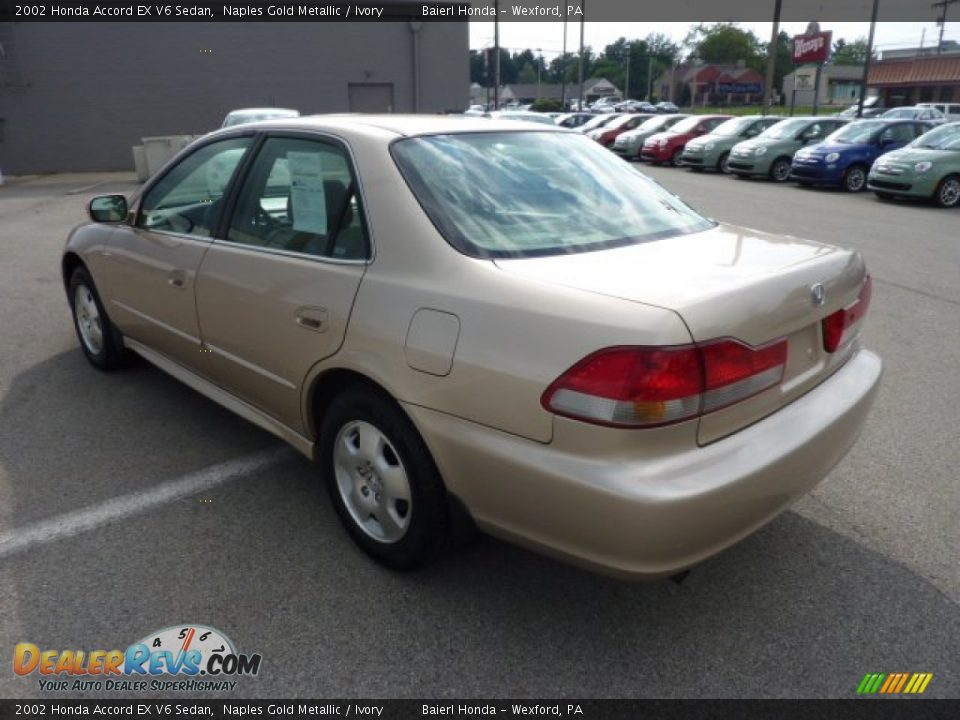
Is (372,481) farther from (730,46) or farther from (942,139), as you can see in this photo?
(730,46)

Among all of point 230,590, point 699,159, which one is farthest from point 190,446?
point 699,159

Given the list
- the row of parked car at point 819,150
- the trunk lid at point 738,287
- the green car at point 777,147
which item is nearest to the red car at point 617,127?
the row of parked car at point 819,150

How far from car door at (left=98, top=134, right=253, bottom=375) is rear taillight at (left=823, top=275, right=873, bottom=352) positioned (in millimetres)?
2566

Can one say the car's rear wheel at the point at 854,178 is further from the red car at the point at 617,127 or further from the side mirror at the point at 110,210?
the side mirror at the point at 110,210

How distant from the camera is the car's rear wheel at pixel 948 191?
1375 cm

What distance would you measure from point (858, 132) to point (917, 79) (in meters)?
47.0

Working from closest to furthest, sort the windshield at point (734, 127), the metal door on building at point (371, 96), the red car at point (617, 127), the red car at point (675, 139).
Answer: the windshield at point (734, 127) → the red car at point (675, 139) → the metal door on building at point (371, 96) → the red car at point (617, 127)

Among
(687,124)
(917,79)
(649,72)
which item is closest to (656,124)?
(687,124)

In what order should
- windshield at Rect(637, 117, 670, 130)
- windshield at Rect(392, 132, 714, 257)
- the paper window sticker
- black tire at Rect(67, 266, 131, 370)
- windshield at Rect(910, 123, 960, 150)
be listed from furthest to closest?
1. windshield at Rect(637, 117, 670, 130)
2. windshield at Rect(910, 123, 960, 150)
3. black tire at Rect(67, 266, 131, 370)
4. the paper window sticker
5. windshield at Rect(392, 132, 714, 257)

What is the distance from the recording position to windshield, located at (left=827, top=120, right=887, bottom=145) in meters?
16.5

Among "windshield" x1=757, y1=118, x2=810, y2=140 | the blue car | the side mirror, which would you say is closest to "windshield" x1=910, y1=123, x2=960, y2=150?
the blue car

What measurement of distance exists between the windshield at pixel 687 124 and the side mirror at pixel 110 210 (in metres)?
22.0
